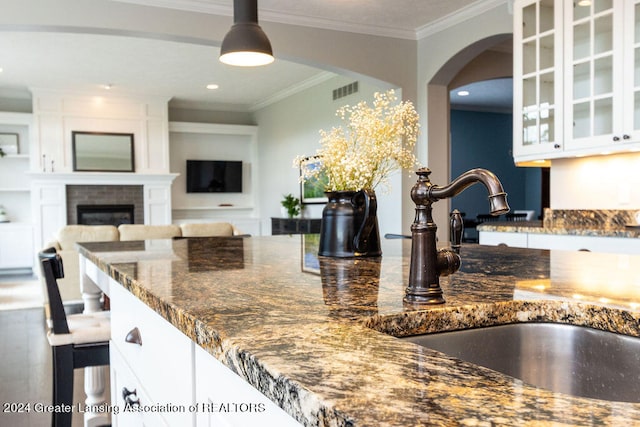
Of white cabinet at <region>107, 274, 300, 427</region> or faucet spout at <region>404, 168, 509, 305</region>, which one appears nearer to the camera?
white cabinet at <region>107, 274, 300, 427</region>

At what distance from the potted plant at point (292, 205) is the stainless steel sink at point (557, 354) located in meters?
7.28

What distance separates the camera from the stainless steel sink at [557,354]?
0.88 meters

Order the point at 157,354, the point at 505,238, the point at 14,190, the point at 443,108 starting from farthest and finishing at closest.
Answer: the point at 14,190
the point at 443,108
the point at 505,238
the point at 157,354

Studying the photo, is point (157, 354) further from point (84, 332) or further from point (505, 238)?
point (505, 238)

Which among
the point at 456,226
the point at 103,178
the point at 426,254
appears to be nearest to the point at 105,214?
the point at 103,178

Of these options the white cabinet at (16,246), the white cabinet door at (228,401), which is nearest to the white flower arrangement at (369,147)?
the white cabinet door at (228,401)

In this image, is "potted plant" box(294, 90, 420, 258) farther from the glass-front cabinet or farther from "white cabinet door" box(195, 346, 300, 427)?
the glass-front cabinet

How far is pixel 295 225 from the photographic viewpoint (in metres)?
7.89

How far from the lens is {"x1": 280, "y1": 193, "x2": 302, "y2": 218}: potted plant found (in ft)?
27.0

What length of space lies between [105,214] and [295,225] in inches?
125

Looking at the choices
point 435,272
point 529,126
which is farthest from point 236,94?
point 435,272

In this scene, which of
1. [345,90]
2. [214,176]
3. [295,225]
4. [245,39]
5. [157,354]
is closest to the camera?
[157,354]

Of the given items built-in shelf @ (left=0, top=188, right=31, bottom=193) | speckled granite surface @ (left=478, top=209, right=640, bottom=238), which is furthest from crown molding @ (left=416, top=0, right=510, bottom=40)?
built-in shelf @ (left=0, top=188, right=31, bottom=193)

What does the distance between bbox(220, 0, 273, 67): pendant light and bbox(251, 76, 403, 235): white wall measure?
309cm
